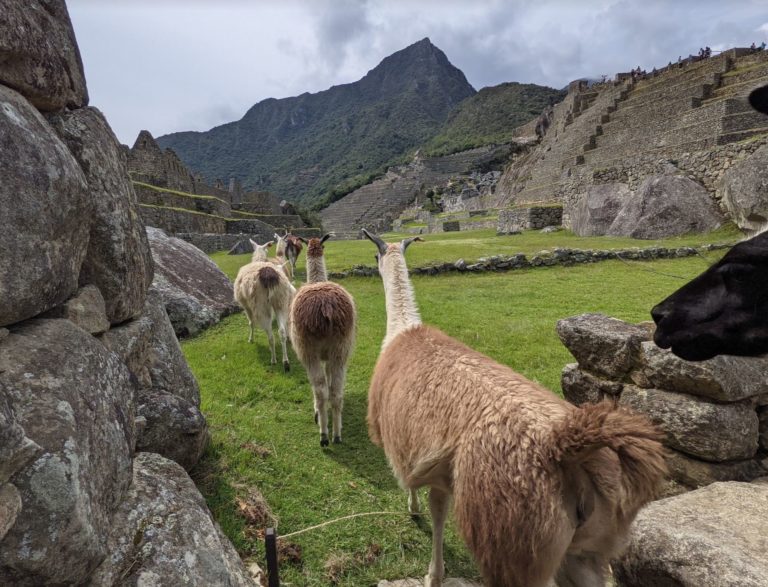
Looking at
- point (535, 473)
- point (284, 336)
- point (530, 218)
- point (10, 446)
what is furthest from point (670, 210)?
point (10, 446)

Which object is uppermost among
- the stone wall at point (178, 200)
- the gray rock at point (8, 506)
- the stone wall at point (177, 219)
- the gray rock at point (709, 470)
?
the stone wall at point (178, 200)

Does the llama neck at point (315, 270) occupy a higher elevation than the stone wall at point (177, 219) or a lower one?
lower

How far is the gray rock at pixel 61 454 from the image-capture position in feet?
4.22

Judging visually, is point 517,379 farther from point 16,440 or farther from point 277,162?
point 277,162

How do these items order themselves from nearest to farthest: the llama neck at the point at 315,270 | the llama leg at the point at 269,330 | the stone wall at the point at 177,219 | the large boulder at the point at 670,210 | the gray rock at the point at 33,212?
the gray rock at the point at 33,212, the llama neck at the point at 315,270, the llama leg at the point at 269,330, the large boulder at the point at 670,210, the stone wall at the point at 177,219

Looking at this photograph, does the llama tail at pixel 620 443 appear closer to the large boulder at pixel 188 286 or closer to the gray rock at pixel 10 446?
the gray rock at pixel 10 446

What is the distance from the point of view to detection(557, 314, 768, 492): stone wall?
2742 millimetres

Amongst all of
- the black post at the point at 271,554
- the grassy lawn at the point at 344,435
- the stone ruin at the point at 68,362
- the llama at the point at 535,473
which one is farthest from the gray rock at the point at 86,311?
the llama at the point at 535,473

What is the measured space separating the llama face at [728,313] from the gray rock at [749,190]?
1468cm

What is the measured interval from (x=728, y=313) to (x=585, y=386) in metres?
2.00

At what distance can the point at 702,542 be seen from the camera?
6.39 ft

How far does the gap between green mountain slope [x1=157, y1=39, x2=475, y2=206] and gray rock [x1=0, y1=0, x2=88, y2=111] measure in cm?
8347

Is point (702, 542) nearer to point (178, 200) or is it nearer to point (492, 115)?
point (178, 200)

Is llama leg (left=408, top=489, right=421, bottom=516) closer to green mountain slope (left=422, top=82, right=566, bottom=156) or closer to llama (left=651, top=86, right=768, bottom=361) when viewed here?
llama (left=651, top=86, right=768, bottom=361)
